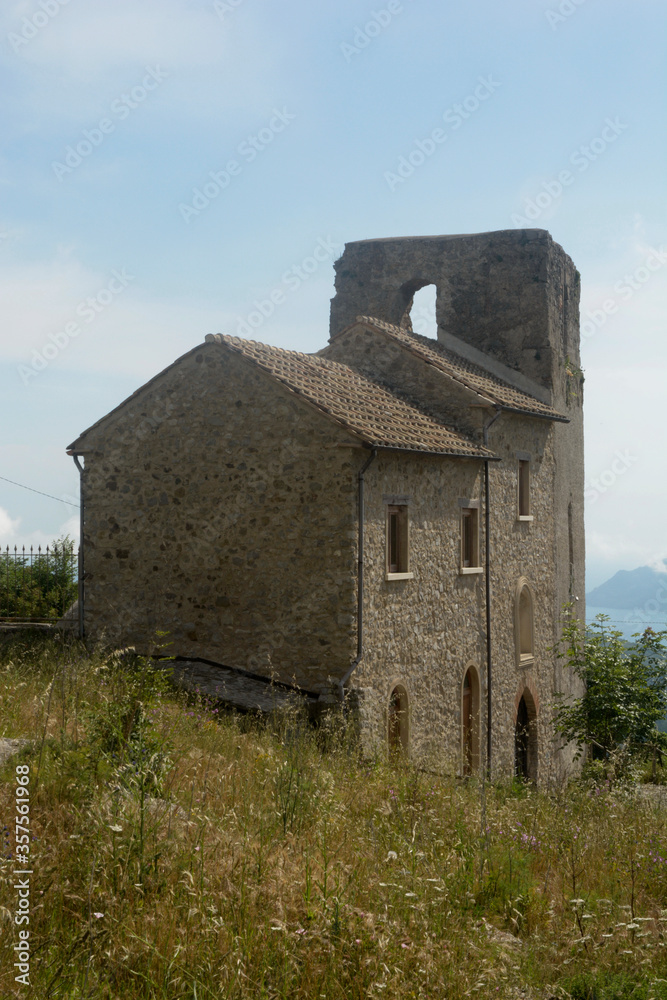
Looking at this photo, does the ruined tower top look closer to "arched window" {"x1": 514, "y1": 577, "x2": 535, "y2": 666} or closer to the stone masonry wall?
"arched window" {"x1": 514, "y1": 577, "x2": 535, "y2": 666}

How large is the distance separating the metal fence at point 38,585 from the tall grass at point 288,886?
489 inches

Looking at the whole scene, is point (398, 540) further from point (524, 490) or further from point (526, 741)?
point (526, 741)

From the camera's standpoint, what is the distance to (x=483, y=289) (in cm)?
2236

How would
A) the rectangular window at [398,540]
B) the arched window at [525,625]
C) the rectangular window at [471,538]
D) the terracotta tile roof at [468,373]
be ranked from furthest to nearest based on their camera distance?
1. the arched window at [525,625]
2. the terracotta tile roof at [468,373]
3. the rectangular window at [471,538]
4. the rectangular window at [398,540]

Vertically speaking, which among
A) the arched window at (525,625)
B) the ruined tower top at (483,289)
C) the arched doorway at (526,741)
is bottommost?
the arched doorway at (526,741)

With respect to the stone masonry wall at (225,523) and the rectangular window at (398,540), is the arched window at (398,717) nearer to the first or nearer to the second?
the stone masonry wall at (225,523)

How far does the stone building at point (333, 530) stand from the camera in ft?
40.9

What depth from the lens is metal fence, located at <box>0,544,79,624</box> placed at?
18.9 meters

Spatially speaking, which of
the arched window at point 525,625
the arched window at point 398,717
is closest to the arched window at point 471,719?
the arched window at point 398,717

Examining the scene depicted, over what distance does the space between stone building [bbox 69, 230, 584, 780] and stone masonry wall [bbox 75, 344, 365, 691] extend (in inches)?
1.0

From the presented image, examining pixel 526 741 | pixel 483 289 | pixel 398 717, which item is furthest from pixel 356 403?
pixel 526 741

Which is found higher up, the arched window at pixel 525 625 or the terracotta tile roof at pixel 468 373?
the terracotta tile roof at pixel 468 373

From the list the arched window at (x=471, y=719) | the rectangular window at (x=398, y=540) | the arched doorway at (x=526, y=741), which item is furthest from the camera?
the arched doorway at (x=526, y=741)

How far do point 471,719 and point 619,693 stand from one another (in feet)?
8.79
